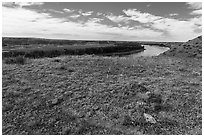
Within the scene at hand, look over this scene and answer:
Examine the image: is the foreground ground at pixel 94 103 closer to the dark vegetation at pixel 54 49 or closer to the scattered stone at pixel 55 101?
the scattered stone at pixel 55 101

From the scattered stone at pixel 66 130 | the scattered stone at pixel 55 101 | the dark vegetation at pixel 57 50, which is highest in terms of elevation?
the scattered stone at pixel 55 101

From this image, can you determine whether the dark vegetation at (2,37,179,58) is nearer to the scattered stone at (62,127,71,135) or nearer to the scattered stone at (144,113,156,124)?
the scattered stone at (62,127,71,135)

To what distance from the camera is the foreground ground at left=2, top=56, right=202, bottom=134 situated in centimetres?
622

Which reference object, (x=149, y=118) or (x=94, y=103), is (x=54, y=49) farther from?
(x=149, y=118)

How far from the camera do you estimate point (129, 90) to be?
8891 mm

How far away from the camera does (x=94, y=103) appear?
25.5ft

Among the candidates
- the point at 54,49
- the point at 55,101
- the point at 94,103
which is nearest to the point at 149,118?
the point at 94,103

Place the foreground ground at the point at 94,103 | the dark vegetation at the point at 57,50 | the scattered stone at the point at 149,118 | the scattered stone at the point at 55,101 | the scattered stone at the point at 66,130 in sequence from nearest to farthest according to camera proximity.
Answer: the scattered stone at the point at 66,130
the foreground ground at the point at 94,103
the scattered stone at the point at 149,118
the scattered stone at the point at 55,101
the dark vegetation at the point at 57,50

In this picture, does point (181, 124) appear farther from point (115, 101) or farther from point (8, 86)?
point (8, 86)

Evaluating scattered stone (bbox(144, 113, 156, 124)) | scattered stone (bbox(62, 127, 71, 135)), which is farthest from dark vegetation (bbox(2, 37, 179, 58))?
scattered stone (bbox(144, 113, 156, 124))

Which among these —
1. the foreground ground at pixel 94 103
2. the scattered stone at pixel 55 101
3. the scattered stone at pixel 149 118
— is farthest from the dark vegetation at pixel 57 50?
the scattered stone at pixel 149 118

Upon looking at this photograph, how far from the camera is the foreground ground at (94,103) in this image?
6.22m

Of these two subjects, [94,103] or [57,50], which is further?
[57,50]

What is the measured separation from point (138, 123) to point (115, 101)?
1750 millimetres
